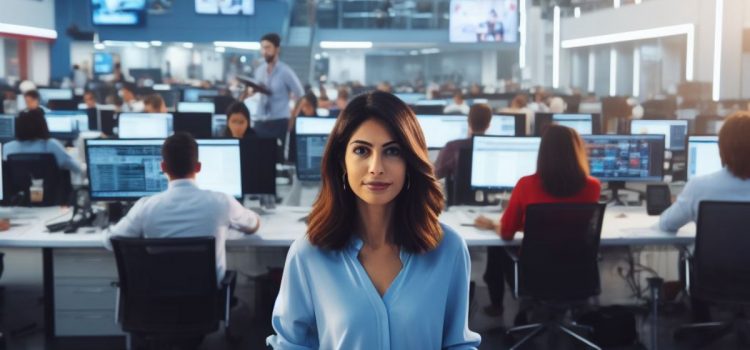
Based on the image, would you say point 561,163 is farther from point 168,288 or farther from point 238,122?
point 238,122

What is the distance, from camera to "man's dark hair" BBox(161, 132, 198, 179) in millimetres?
4137

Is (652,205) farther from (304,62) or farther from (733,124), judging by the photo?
(304,62)

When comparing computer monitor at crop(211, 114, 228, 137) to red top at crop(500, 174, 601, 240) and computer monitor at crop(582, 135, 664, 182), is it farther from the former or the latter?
red top at crop(500, 174, 601, 240)

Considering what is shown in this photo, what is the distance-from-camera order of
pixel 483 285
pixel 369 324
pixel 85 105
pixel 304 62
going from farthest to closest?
pixel 304 62
pixel 85 105
pixel 483 285
pixel 369 324

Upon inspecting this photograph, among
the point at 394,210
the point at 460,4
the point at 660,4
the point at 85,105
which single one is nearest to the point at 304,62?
A: the point at 460,4

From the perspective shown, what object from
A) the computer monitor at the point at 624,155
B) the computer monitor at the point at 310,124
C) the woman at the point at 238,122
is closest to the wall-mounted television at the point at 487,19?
the computer monitor at the point at 310,124

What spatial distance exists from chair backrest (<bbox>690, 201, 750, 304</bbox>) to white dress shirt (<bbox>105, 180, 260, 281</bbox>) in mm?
2205

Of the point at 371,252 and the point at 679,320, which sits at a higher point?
the point at 371,252

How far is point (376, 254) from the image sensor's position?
1894 mm

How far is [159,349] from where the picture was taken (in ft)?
15.4

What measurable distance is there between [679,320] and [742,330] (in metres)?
0.55

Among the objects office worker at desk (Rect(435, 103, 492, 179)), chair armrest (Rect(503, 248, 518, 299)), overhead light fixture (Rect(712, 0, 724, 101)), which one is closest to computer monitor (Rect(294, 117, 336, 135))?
office worker at desk (Rect(435, 103, 492, 179))

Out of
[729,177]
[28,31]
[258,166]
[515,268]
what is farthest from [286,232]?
[28,31]

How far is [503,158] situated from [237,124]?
79.5 inches
